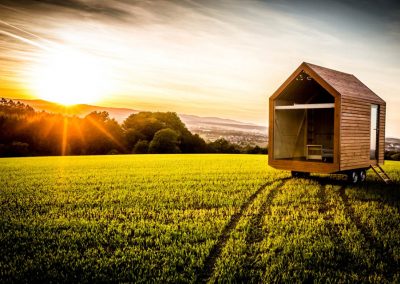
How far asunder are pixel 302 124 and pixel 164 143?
103ft

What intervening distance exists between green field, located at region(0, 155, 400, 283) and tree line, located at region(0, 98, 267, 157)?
32.3 metres

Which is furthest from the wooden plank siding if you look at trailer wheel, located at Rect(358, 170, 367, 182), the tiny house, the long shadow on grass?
the long shadow on grass

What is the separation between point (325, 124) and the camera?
19.8 m

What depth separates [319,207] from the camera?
37.0ft

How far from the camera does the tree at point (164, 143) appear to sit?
4922 cm

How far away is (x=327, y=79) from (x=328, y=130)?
4940 millimetres

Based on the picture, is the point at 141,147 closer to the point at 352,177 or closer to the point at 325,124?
the point at 325,124

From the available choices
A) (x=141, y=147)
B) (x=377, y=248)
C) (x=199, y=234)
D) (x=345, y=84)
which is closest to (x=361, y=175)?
(x=345, y=84)

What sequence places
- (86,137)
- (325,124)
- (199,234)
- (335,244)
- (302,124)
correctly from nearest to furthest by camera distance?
(335,244) < (199,234) < (302,124) < (325,124) < (86,137)

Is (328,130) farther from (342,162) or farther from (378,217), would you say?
(378,217)

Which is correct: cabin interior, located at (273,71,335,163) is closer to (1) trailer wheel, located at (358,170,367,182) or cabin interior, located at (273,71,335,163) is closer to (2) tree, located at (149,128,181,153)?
(1) trailer wheel, located at (358,170,367,182)

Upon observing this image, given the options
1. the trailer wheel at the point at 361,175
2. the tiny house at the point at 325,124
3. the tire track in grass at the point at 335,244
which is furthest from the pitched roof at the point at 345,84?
the tire track in grass at the point at 335,244

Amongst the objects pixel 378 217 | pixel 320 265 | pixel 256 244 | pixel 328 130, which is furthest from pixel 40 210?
pixel 328 130

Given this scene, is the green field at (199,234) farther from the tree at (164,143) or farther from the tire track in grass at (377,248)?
the tree at (164,143)
